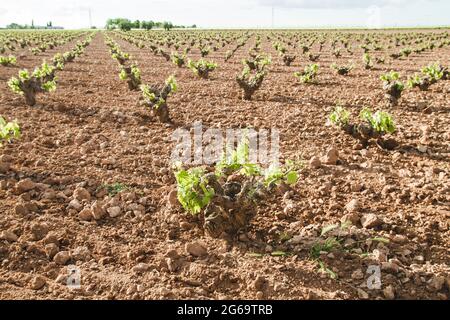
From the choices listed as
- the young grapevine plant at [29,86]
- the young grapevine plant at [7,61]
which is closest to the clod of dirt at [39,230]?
the young grapevine plant at [29,86]

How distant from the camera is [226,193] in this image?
4.01m

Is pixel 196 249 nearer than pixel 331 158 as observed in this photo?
Yes

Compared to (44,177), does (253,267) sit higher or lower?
lower

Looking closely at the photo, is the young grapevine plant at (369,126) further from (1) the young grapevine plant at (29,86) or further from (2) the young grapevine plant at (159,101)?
(1) the young grapevine plant at (29,86)

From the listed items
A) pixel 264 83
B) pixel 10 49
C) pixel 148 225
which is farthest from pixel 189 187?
pixel 10 49

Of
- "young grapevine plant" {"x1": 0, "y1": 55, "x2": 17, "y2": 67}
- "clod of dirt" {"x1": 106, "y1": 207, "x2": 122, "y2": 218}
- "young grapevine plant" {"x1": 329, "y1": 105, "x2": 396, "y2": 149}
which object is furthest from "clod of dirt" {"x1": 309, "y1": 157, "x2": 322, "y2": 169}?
"young grapevine plant" {"x1": 0, "y1": 55, "x2": 17, "y2": 67}

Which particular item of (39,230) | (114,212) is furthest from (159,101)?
(39,230)

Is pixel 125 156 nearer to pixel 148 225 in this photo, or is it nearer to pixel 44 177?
pixel 44 177

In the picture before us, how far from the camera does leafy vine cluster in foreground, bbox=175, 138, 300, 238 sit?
3695 millimetres

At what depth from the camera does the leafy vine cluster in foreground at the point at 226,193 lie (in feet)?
12.1

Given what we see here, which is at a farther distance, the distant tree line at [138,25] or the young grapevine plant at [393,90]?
the distant tree line at [138,25]

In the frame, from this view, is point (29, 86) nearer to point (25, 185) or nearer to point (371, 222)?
point (25, 185)

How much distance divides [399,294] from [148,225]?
2.46m

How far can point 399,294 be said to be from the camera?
10.4ft
